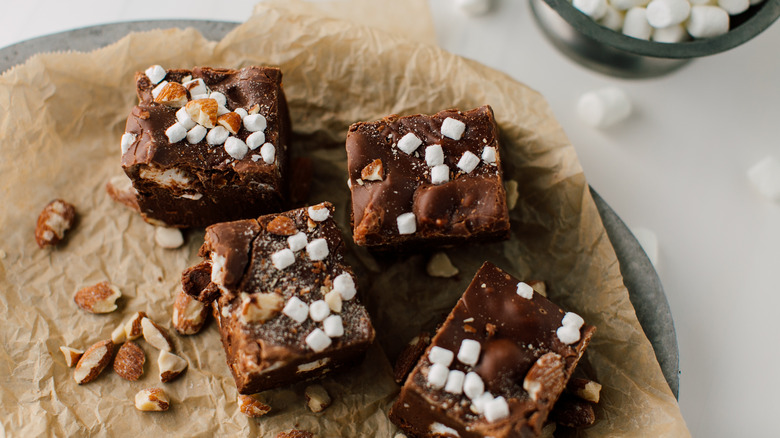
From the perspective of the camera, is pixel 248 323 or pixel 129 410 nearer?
pixel 248 323

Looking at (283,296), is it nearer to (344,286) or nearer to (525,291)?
(344,286)

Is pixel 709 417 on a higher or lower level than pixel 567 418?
lower

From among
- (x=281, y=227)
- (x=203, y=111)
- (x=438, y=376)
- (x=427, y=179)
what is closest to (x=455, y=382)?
(x=438, y=376)

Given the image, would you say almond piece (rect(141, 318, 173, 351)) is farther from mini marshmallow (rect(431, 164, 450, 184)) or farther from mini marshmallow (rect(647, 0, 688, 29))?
mini marshmallow (rect(647, 0, 688, 29))

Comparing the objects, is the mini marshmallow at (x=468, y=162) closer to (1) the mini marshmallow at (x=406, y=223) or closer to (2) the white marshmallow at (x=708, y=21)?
(1) the mini marshmallow at (x=406, y=223)

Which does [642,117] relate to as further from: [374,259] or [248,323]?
[248,323]

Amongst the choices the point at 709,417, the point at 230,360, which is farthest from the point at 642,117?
the point at 230,360

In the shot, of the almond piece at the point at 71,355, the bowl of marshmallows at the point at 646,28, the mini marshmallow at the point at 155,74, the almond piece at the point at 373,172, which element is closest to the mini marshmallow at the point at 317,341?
the almond piece at the point at 373,172
